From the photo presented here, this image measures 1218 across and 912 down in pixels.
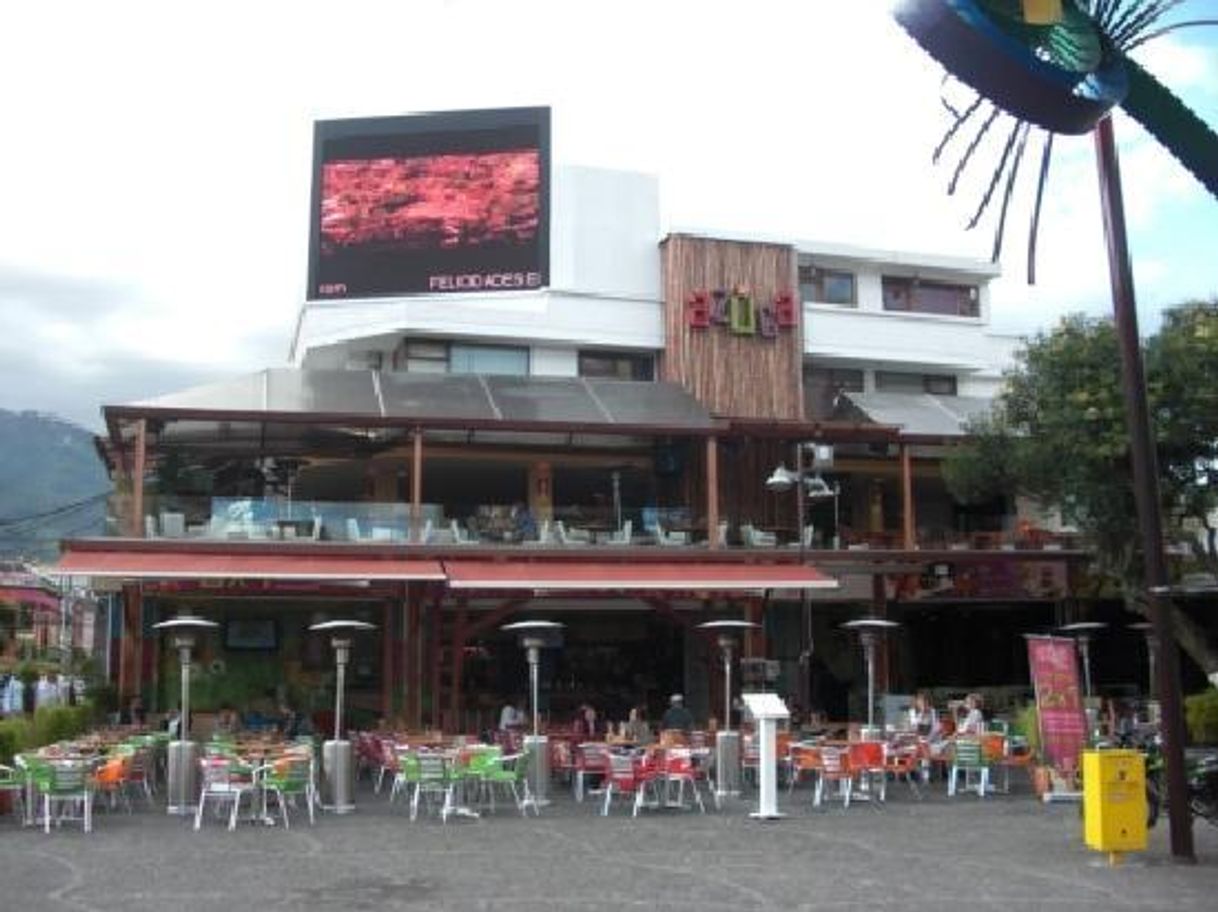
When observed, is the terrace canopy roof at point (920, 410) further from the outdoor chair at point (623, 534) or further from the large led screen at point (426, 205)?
the large led screen at point (426, 205)

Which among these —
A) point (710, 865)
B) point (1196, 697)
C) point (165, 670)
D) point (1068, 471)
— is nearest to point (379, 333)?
point (165, 670)

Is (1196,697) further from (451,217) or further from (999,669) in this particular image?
(451,217)

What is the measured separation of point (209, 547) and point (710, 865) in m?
13.4

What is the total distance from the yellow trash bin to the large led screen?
77.6 ft

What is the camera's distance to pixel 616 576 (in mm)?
23094

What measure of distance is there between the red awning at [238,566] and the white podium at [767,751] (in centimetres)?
793

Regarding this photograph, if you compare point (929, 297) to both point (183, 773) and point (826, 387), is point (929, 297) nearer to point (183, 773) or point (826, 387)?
point (826, 387)

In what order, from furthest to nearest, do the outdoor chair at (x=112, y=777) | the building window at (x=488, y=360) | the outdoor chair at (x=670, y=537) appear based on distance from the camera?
the building window at (x=488, y=360) → the outdoor chair at (x=670, y=537) → the outdoor chair at (x=112, y=777)

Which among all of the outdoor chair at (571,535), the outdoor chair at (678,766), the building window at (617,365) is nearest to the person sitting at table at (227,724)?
the outdoor chair at (571,535)

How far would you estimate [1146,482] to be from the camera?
38.1 feet

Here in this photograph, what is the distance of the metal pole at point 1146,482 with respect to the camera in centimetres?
1137

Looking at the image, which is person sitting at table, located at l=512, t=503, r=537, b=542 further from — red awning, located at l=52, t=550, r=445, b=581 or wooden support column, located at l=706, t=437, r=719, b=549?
wooden support column, located at l=706, t=437, r=719, b=549

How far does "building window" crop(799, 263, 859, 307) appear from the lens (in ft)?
113

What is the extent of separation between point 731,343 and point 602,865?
836 inches
